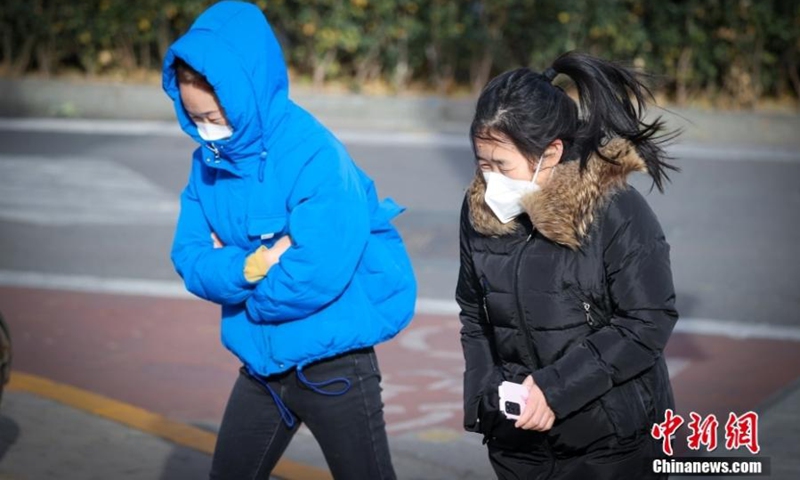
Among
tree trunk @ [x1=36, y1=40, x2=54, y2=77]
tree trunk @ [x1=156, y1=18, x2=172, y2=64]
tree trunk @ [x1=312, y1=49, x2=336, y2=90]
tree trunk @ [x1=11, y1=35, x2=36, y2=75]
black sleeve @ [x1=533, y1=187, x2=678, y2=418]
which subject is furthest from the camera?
tree trunk @ [x1=36, y1=40, x2=54, y2=77]

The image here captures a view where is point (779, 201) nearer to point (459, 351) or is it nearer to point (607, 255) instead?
point (459, 351)

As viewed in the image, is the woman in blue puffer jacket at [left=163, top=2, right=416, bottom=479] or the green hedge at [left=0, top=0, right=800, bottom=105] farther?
the green hedge at [left=0, top=0, right=800, bottom=105]

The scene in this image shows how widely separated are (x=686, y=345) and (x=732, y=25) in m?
6.86

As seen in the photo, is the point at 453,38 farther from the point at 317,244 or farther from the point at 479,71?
the point at 317,244

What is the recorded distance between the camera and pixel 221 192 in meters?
3.51

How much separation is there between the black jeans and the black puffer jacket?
0.39 m

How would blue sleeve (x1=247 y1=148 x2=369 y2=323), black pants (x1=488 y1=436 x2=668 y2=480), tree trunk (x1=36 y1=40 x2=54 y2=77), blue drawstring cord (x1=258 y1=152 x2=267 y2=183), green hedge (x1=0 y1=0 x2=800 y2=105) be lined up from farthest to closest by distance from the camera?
tree trunk (x1=36 y1=40 x2=54 y2=77) → green hedge (x1=0 y1=0 x2=800 y2=105) → blue drawstring cord (x1=258 y1=152 x2=267 y2=183) → blue sleeve (x1=247 y1=148 x2=369 y2=323) → black pants (x1=488 y1=436 x2=668 y2=480)

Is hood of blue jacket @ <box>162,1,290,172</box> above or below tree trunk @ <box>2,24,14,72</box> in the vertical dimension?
above

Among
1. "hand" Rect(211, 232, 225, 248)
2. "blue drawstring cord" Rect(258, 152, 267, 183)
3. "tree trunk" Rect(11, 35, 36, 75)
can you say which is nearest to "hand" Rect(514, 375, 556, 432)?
"blue drawstring cord" Rect(258, 152, 267, 183)

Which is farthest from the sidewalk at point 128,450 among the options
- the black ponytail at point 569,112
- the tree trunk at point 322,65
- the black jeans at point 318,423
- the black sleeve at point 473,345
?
the tree trunk at point 322,65

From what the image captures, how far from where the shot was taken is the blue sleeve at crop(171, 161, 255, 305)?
342cm

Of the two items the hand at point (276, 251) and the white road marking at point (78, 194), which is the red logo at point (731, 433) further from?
the white road marking at point (78, 194)

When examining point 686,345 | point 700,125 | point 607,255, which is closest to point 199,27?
point 607,255

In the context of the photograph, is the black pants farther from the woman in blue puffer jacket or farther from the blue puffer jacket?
the blue puffer jacket
